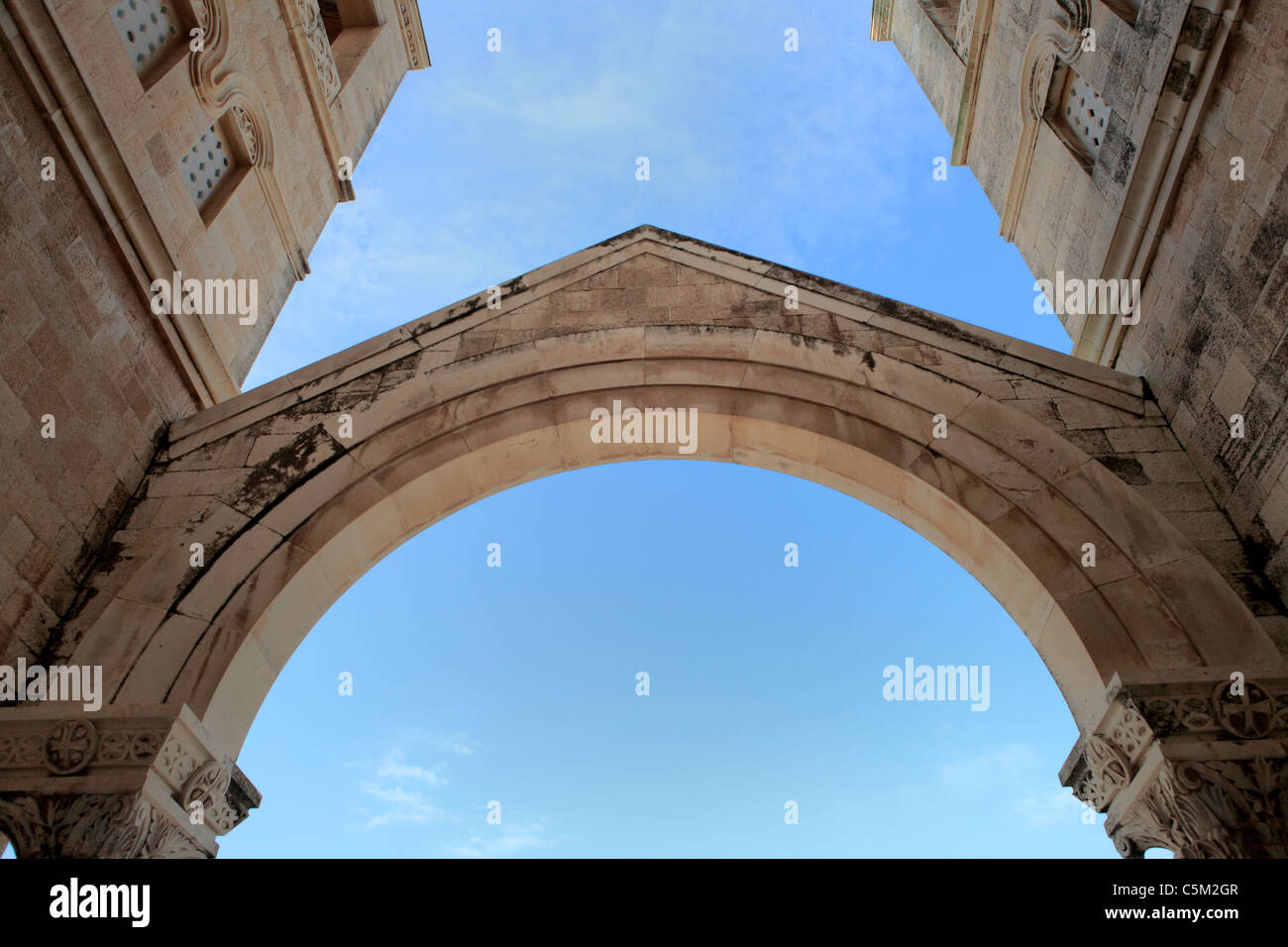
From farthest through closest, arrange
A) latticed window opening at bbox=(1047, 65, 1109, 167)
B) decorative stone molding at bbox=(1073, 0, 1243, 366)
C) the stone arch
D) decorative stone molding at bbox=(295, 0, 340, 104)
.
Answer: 1. decorative stone molding at bbox=(295, 0, 340, 104)
2. latticed window opening at bbox=(1047, 65, 1109, 167)
3. decorative stone molding at bbox=(1073, 0, 1243, 366)
4. the stone arch

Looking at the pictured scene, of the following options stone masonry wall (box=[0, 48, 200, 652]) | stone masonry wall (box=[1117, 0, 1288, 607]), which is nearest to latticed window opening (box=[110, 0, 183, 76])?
stone masonry wall (box=[0, 48, 200, 652])

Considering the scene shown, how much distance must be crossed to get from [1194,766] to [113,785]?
601cm

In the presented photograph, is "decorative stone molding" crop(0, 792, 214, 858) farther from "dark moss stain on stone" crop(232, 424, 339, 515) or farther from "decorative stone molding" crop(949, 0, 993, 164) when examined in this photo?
"decorative stone molding" crop(949, 0, 993, 164)

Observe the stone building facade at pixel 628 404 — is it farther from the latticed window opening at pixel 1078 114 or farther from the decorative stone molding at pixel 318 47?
the decorative stone molding at pixel 318 47

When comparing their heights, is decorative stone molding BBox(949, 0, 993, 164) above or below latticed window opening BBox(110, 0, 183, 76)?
above

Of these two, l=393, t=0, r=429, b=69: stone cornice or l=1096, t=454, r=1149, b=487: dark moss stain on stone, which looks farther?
l=393, t=0, r=429, b=69: stone cornice

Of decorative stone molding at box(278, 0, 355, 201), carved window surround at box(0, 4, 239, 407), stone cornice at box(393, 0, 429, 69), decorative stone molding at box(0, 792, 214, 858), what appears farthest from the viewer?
stone cornice at box(393, 0, 429, 69)

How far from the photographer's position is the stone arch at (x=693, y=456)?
15.5 feet

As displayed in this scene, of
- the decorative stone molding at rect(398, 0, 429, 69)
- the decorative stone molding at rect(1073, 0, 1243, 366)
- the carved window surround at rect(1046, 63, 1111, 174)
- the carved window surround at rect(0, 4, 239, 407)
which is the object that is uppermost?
the decorative stone molding at rect(398, 0, 429, 69)

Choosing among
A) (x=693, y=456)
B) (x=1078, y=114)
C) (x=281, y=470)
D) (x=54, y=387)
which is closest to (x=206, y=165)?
(x=54, y=387)

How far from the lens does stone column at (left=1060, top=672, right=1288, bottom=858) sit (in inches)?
154

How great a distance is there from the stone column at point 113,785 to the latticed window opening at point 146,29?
21.6 ft

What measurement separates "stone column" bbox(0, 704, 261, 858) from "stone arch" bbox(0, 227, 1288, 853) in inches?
2.0

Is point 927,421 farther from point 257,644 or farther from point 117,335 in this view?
point 117,335
